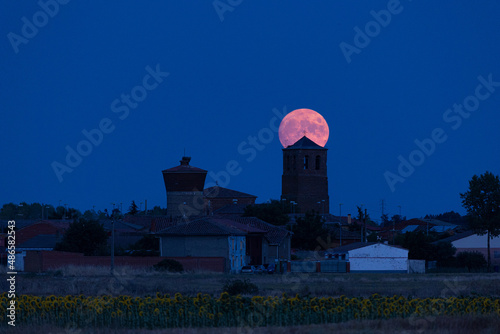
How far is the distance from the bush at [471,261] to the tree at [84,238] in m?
31.4

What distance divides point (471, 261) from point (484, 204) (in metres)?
5.96

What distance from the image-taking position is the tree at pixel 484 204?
78500 mm

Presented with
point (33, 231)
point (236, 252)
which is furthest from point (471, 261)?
→ point (33, 231)

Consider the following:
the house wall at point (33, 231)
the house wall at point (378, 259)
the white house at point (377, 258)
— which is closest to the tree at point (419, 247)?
the white house at point (377, 258)

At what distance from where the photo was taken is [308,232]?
97.0 meters

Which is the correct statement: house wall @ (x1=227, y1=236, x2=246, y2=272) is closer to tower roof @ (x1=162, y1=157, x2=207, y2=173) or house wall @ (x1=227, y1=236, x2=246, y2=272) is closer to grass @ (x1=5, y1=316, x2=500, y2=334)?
tower roof @ (x1=162, y1=157, x2=207, y2=173)

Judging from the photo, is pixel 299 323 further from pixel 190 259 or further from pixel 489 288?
pixel 190 259

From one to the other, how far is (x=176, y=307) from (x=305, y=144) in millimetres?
110959

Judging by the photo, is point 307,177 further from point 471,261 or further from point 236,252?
point 236,252

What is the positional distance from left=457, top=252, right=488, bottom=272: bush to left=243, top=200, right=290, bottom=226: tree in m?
31.5

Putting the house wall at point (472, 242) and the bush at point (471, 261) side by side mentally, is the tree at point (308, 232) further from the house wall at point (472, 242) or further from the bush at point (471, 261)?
the bush at point (471, 261)

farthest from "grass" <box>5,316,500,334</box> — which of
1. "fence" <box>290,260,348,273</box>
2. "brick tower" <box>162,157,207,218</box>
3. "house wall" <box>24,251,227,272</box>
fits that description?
"brick tower" <box>162,157,207,218</box>

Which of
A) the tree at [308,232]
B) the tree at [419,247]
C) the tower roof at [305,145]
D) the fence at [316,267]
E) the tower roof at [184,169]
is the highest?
the tower roof at [305,145]

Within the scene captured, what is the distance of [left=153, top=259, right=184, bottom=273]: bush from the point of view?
2419 inches
